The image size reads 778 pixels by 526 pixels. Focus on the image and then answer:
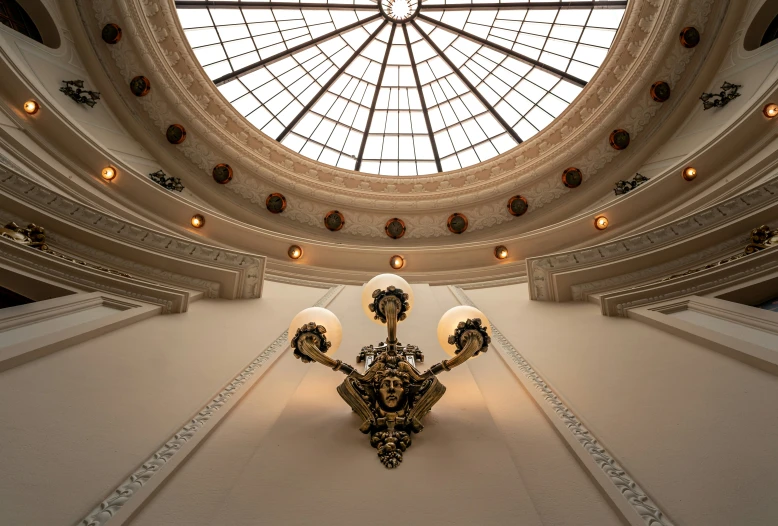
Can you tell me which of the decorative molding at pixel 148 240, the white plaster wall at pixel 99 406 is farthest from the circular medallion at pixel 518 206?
the white plaster wall at pixel 99 406

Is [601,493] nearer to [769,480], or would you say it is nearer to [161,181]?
[769,480]

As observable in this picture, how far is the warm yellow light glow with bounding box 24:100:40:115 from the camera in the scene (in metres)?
6.95

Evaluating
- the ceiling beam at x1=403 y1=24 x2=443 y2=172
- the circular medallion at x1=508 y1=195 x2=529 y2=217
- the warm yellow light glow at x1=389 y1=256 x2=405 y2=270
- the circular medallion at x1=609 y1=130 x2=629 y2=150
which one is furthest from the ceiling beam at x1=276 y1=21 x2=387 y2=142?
the circular medallion at x1=609 y1=130 x2=629 y2=150

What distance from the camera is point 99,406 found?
2666mm

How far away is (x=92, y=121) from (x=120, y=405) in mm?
8509

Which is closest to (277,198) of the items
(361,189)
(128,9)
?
(361,189)

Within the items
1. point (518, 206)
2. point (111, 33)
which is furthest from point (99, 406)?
point (111, 33)

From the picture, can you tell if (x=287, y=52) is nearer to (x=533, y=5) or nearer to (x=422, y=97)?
(x=422, y=97)

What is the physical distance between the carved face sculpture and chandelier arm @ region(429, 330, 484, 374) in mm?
247

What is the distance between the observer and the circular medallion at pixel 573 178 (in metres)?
10.6

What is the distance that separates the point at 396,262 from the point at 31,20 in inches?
346

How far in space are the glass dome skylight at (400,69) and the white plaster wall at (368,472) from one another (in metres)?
10.8

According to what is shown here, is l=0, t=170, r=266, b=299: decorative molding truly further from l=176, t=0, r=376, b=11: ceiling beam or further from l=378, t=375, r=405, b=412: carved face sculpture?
l=176, t=0, r=376, b=11: ceiling beam

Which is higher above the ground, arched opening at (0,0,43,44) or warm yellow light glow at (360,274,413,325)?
arched opening at (0,0,43,44)
